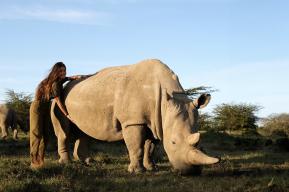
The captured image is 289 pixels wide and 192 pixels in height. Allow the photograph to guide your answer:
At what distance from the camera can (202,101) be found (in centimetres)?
884

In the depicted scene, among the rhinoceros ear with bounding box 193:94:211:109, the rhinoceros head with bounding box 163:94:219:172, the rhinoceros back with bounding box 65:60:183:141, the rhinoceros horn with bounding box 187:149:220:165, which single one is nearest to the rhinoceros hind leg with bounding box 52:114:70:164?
the rhinoceros back with bounding box 65:60:183:141

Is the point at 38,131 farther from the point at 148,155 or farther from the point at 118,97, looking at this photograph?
the point at 148,155

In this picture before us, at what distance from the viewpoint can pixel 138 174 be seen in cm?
902

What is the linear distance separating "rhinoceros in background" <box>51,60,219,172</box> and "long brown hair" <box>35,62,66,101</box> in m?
0.54

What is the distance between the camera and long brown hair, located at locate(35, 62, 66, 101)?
10.8 m

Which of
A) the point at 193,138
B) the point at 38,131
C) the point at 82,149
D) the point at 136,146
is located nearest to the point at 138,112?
the point at 136,146

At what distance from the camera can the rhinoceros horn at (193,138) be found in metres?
7.93

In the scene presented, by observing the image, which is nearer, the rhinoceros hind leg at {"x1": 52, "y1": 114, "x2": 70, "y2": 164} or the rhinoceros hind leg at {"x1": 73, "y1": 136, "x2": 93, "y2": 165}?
the rhinoceros hind leg at {"x1": 52, "y1": 114, "x2": 70, "y2": 164}

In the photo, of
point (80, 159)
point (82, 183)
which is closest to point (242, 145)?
point (80, 159)

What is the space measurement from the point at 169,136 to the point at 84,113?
272 centimetres

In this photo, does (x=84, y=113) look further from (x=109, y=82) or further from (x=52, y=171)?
(x=52, y=171)

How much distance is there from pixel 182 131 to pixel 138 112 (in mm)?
1288

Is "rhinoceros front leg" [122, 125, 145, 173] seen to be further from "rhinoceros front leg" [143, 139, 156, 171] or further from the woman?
the woman

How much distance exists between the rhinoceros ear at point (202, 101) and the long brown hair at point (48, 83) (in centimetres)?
374
